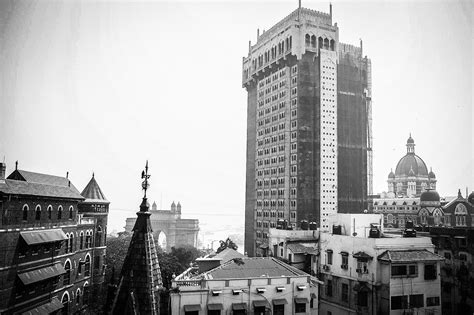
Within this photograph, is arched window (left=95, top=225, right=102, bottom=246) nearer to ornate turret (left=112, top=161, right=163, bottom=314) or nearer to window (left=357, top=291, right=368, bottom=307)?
window (left=357, top=291, right=368, bottom=307)

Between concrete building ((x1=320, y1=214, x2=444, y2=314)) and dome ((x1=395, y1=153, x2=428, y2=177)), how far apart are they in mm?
100599

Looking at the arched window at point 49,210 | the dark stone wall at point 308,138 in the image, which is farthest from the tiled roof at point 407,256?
the dark stone wall at point 308,138

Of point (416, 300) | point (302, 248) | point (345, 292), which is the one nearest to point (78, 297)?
point (302, 248)

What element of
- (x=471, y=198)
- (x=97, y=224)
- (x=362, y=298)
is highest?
(x=471, y=198)

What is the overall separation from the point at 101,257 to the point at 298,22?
2746 inches

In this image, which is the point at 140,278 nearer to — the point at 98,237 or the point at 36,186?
the point at 36,186

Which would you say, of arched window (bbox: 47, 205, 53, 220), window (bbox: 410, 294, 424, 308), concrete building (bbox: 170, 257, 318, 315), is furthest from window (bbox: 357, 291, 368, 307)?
arched window (bbox: 47, 205, 53, 220)

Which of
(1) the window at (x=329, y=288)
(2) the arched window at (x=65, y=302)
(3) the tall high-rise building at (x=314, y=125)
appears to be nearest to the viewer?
(2) the arched window at (x=65, y=302)

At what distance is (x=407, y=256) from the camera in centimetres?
4172

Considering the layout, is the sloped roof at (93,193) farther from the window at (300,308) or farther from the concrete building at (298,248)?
the window at (300,308)

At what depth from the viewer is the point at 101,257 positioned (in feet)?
185

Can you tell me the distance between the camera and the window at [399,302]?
40.3 meters

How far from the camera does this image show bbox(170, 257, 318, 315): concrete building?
34.8 meters

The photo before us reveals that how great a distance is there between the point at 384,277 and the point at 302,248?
12.2m
